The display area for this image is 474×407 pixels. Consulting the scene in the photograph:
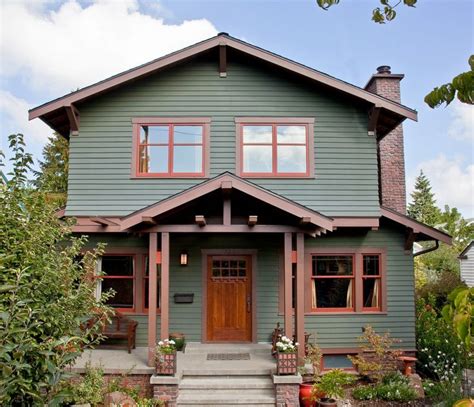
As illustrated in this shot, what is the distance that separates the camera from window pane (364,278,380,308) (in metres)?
11.2

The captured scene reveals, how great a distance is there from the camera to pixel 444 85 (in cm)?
287

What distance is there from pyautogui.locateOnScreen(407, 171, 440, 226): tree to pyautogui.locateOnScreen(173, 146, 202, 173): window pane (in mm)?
37122

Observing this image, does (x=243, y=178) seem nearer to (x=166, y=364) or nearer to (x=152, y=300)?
(x=152, y=300)

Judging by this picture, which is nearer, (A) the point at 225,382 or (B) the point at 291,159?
(A) the point at 225,382

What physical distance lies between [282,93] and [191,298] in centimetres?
534

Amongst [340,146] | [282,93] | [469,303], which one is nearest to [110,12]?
[282,93]

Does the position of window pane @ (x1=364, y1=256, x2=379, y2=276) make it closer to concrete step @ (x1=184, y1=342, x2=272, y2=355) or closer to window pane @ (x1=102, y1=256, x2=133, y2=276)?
concrete step @ (x1=184, y1=342, x2=272, y2=355)

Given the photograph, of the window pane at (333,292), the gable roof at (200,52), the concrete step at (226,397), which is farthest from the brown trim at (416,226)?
the concrete step at (226,397)

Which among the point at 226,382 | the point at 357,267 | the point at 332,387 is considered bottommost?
the point at 226,382

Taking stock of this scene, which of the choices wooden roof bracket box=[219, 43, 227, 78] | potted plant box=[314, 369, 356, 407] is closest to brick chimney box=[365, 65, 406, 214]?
wooden roof bracket box=[219, 43, 227, 78]

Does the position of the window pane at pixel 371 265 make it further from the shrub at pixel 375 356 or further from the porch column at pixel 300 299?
the porch column at pixel 300 299

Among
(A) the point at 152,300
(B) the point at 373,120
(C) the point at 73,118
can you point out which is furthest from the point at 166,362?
(B) the point at 373,120

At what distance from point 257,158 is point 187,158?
1.66m

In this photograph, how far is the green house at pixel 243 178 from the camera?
10859 mm
